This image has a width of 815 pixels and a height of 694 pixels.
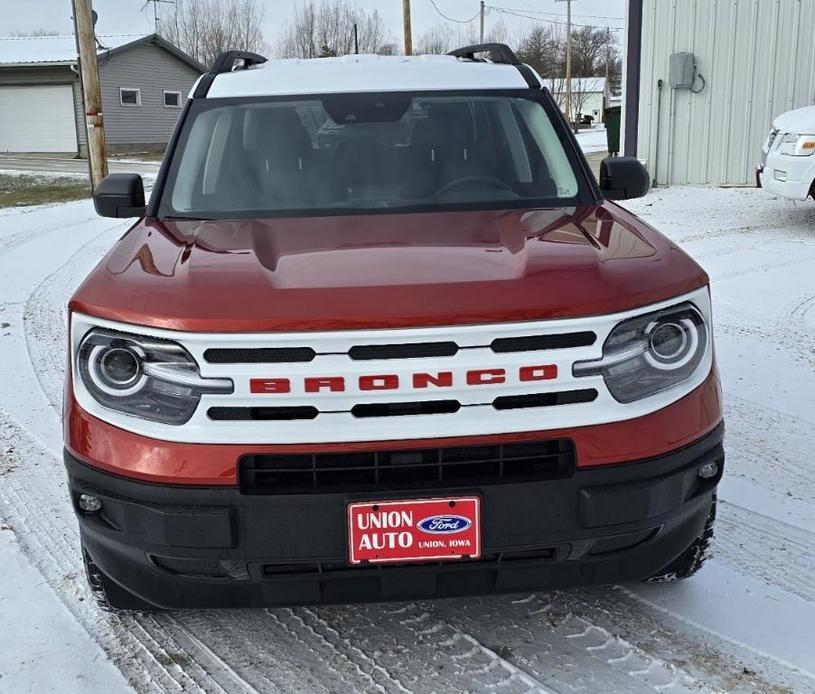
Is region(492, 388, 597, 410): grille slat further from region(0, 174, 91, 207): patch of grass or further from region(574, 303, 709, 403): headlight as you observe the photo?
region(0, 174, 91, 207): patch of grass

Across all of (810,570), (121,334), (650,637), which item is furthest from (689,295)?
(121,334)

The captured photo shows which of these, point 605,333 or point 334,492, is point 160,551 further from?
point 605,333

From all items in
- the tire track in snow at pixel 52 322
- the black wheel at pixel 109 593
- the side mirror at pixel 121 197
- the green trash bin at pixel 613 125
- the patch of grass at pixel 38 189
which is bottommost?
the patch of grass at pixel 38 189

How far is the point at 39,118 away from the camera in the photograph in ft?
107

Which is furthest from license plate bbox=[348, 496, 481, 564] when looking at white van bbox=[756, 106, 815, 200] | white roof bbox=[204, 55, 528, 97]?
white van bbox=[756, 106, 815, 200]

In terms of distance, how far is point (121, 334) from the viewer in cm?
216

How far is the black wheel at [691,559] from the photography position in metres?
2.64

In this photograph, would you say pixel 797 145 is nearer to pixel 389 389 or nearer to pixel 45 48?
pixel 389 389

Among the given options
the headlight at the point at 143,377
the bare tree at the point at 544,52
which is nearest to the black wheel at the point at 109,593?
the headlight at the point at 143,377

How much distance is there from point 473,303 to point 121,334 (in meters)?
0.85

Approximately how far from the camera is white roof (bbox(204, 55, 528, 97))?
361cm

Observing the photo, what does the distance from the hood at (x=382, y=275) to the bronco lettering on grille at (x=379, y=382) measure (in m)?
0.12

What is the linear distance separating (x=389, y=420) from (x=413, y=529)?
0.87 feet

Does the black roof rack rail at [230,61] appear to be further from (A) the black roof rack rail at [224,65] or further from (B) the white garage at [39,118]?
(B) the white garage at [39,118]
